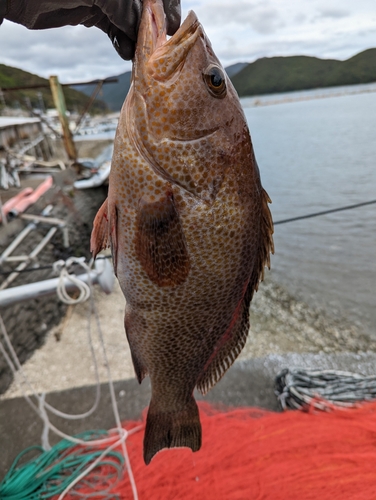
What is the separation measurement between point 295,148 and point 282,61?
124883mm

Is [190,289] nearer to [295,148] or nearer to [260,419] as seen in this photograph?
[260,419]

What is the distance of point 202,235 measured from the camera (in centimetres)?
142

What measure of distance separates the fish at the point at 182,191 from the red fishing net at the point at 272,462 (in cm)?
148

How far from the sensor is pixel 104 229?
145 cm

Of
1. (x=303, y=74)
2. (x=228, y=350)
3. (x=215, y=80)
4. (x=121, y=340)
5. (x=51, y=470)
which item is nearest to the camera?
(x=215, y=80)

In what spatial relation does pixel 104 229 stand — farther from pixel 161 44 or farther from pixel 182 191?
pixel 161 44

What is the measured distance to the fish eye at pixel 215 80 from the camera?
4.53ft

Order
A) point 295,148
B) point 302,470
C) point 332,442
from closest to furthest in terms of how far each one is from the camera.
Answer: point 302,470, point 332,442, point 295,148

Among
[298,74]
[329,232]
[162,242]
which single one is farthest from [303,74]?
[162,242]

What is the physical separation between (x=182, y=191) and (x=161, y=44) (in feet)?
1.73

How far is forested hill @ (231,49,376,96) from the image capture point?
392 feet

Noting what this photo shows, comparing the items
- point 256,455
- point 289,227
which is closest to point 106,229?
point 256,455

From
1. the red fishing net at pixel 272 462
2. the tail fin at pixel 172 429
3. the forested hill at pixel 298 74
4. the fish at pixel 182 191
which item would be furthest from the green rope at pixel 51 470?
the forested hill at pixel 298 74

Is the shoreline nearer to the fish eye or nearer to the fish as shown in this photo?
the fish
